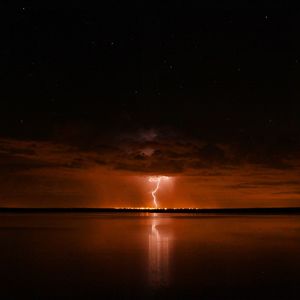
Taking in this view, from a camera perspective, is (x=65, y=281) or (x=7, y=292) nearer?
(x=7, y=292)

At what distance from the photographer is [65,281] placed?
19281mm

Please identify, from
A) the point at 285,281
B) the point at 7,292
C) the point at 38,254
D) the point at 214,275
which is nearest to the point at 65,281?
the point at 7,292

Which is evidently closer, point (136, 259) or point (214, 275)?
point (214, 275)

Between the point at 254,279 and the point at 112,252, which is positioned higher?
the point at 112,252

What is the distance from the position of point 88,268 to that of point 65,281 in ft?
12.4

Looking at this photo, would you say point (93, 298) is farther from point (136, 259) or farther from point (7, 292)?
point (136, 259)

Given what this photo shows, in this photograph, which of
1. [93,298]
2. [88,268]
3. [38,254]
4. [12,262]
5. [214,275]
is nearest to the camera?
→ [93,298]

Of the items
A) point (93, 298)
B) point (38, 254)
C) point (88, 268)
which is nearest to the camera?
point (93, 298)

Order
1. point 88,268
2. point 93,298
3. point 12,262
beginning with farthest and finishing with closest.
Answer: point 12,262 < point 88,268 < point 93,298

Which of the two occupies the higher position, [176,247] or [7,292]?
[176,247]

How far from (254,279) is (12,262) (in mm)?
11638

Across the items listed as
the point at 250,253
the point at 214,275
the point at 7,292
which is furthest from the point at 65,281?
the point at 250,253

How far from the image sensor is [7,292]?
16.9 metres

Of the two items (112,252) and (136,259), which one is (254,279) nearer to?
(136,259)
